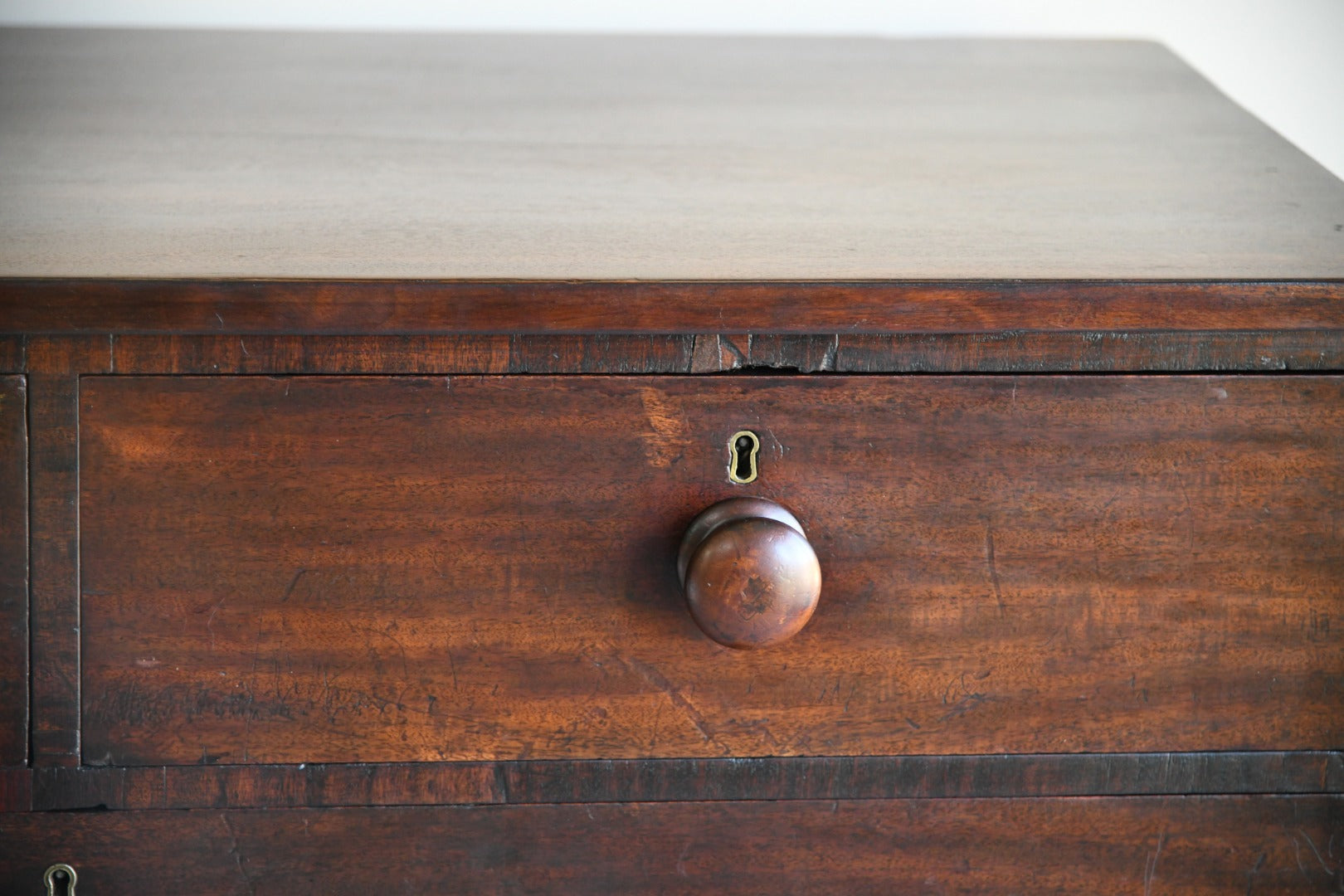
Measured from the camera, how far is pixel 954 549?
0.39 meters

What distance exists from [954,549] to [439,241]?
0.22 metres

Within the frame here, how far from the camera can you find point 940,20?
2.51 feet

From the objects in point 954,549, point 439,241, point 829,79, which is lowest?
point 954,549

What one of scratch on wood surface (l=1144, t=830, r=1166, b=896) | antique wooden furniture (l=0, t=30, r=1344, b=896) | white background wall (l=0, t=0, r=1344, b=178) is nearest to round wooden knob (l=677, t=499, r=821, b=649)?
antique wooden furniture (l=0, t=30, r=1344, b=896)

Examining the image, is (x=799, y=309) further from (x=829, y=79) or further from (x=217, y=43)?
(x=217, y=43)

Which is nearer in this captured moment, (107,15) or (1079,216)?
(1079,216)

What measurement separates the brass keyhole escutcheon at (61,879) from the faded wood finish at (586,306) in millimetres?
188

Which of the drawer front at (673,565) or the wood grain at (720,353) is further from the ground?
the wood grain at (720,353)

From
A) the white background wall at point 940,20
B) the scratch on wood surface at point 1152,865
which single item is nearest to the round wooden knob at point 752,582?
the scratch on wood surface at point 1152,865

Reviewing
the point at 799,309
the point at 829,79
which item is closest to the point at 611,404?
the point at 799,309

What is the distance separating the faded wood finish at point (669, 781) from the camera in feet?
1.27

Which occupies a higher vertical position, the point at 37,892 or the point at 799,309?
the point at 799,309

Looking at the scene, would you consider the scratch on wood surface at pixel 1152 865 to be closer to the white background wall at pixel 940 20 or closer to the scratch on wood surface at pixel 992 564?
the scratch on wood surface at pixel 992 564

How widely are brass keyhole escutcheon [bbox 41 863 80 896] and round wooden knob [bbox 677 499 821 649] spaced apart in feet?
0.79
